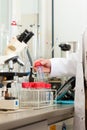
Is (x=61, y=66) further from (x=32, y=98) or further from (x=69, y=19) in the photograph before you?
(x=69, y=19)

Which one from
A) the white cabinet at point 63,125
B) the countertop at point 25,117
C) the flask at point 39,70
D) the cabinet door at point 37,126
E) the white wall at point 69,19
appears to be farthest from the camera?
the white wall at point 69,19

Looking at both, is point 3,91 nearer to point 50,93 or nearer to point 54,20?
point 50,93

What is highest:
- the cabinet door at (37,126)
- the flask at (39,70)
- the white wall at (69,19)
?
the white wall at (69,19)

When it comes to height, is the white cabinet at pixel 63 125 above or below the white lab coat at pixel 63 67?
below

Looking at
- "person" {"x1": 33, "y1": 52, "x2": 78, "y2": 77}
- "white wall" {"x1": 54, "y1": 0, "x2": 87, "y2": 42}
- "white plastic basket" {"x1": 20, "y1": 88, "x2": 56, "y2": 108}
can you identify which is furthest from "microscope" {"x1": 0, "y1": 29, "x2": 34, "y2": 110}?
"white wall" {"x1": 54, "y1": 0, "x2": 87, "y2": 42}

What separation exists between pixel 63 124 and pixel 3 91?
35cm

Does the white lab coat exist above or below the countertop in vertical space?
above

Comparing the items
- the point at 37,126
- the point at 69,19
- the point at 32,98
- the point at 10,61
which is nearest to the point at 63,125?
the point at 32,98

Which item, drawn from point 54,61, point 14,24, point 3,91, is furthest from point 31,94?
point 14,24

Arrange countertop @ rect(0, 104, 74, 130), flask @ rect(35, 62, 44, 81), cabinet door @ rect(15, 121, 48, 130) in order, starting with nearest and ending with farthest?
countertop @ rect(0, 104, 74, 130) → cabinet door @ rect(15, 121, 48, 130) → flask @ rect(35, 62, 44, 81)

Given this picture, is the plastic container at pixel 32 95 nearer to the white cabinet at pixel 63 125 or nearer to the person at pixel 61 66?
the white cabinet at pixel 63 125

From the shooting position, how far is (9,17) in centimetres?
249

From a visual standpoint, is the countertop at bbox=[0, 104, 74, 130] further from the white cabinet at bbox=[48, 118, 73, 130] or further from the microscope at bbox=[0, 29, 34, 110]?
the microscope at bbox=[0, 29, 34, 110]

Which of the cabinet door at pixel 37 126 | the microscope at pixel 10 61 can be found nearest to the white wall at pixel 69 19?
the microscope at pixel 10 61
